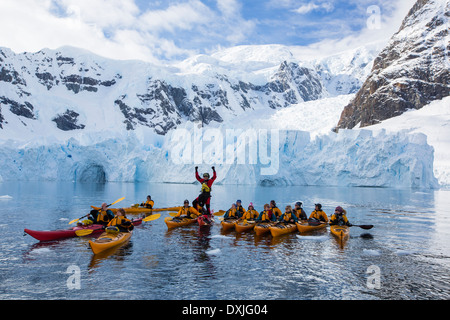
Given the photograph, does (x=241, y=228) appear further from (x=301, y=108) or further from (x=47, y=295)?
(x=301, y=108)

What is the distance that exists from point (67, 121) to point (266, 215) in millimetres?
97819

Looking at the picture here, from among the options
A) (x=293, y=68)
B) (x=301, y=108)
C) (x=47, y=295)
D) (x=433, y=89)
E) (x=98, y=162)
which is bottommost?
(x=47, y=295)

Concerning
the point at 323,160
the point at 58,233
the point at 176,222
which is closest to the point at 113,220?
the point at 58,233

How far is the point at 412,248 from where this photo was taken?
11.0 m

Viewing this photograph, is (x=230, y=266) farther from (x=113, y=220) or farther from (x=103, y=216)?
(x=103, y=216)

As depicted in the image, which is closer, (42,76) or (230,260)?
(230,260)

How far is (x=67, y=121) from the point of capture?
99312mm

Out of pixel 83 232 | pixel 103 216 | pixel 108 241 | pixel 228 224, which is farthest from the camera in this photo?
pixel 228 224

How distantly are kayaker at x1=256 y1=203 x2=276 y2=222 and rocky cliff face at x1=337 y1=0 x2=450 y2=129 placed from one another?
237 ft

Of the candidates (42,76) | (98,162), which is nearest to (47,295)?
(98,162)

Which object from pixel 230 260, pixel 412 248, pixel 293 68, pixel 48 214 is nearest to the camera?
pixel 230 260

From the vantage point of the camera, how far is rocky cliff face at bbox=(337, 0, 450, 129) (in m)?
79.8

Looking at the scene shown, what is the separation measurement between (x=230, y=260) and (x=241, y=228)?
4261 mm

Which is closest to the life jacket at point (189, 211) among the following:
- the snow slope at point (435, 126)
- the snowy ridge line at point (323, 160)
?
the snowy ridge line at point (323, 160)
